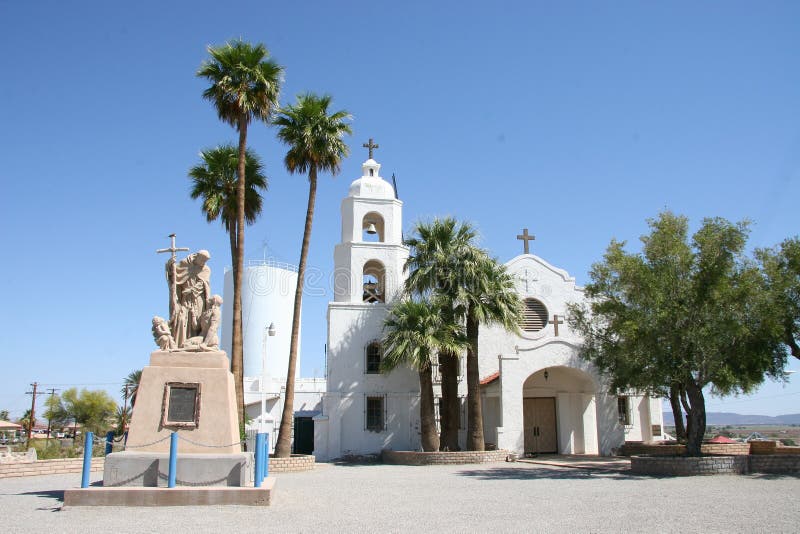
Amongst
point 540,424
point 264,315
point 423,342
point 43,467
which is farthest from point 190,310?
point 264,315

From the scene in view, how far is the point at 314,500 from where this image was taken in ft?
41.7

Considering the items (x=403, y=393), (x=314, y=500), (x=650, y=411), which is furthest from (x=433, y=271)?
(x=314, y=500)

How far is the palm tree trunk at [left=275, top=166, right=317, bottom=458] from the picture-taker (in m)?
21.1

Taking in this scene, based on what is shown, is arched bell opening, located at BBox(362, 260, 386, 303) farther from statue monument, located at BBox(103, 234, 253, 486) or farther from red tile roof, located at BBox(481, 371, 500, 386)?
statue monument, located at BBox(103, 234, 253, 486)

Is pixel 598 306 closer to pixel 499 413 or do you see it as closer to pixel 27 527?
pixel 499 413

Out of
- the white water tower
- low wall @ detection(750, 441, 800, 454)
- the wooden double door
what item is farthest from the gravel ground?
the white water tower

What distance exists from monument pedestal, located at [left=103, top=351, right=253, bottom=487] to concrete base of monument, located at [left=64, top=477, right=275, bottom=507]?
0.42 meters

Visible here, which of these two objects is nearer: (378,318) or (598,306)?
(598,306)

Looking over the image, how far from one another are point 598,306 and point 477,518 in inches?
451

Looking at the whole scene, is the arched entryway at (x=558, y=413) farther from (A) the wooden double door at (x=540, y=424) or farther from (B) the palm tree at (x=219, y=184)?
(B) the palm tree at (x=219, y=184)

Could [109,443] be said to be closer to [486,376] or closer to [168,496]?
[168,496]

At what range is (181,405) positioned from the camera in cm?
1259

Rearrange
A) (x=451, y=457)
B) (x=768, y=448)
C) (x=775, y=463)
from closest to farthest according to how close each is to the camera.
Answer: (x=775, y=463), (x=768, y=448), (x=451, y=457)

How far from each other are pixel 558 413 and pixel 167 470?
19093 mm
